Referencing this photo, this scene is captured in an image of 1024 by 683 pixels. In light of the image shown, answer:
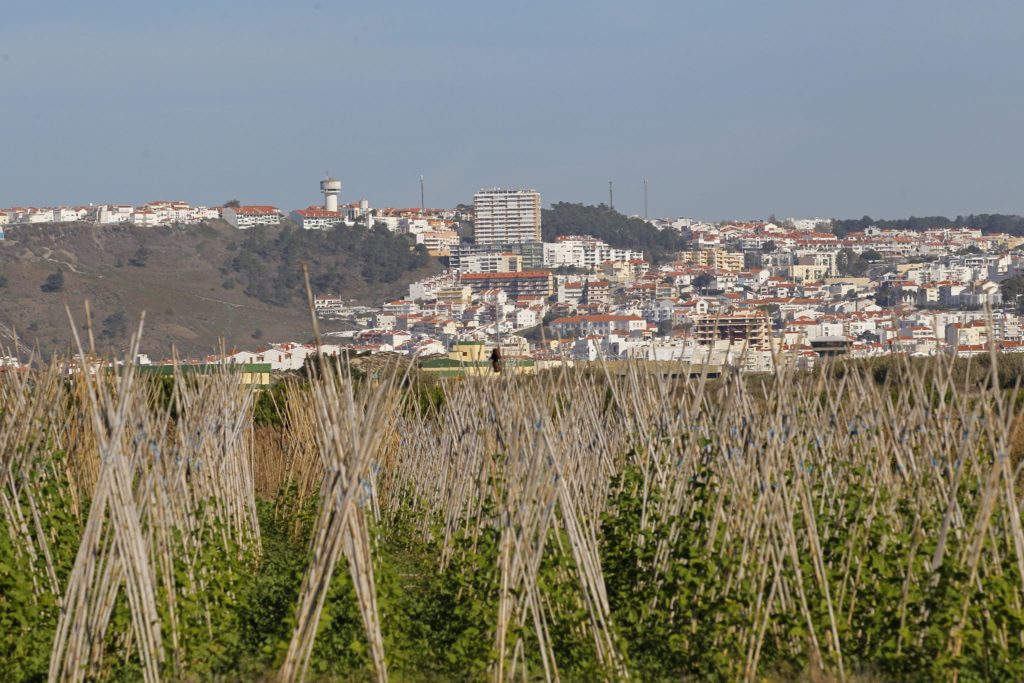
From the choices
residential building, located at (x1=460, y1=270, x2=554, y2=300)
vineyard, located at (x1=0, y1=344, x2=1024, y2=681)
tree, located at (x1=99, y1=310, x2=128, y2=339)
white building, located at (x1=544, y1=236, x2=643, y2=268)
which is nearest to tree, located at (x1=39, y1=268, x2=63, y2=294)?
tree, located at (x1=99, y1=310, x2=128, y2=339)

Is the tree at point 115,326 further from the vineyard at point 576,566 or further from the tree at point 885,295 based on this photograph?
the vineyard at point 576,566

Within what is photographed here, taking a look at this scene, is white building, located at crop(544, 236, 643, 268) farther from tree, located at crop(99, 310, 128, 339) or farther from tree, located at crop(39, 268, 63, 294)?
tree, located at crop(99, 310, 128, 339)

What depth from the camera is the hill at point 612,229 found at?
141000 millimetres

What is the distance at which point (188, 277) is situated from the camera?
96.4m

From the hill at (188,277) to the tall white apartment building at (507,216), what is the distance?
24.7m

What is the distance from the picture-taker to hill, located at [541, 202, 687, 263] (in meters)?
141

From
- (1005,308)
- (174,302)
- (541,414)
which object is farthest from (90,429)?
(174,302)

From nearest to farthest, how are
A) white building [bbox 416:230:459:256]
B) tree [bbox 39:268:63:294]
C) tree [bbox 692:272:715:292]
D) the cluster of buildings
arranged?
the cluster of buildings, tree [bbox 39:268:63:294], tree [bbox 692:272:715:292], white building [bbox 416:230:459:256]

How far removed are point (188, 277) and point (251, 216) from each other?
3310 cm

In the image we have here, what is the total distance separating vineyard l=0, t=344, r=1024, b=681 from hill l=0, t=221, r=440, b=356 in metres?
55.6

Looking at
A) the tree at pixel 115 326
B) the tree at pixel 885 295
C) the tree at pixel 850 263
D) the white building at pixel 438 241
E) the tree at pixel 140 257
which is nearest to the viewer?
the tree at pixel 115 326

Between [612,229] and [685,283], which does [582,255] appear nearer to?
[612,229]

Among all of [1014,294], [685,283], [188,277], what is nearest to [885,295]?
[685,283]

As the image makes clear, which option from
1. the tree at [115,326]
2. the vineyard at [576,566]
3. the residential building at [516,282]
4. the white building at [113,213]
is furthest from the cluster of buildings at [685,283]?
the vineyard at [576,566]
